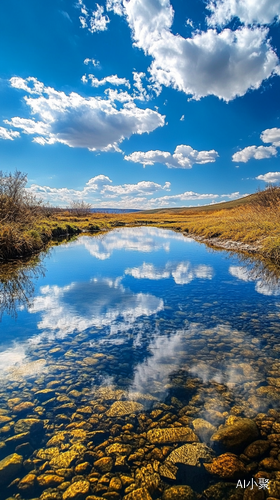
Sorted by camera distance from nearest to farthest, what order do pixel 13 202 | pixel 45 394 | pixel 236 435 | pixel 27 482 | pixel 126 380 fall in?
pixel 27 482 → pixel 236 435 → pixel 45 394 → pixel 126 380 → pixel 13 202

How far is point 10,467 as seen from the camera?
333 centimetres

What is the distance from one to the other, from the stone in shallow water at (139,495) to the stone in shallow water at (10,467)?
146 centimetres

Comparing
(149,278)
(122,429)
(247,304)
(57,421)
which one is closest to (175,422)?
(122,429)

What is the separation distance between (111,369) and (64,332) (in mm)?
2504

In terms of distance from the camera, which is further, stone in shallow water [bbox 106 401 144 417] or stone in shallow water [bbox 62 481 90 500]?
stone in shallow water [bbox 106 401 144 417]

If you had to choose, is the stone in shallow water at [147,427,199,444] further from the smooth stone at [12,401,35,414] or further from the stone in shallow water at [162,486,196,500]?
the smooth stone at [12,401,35,414]

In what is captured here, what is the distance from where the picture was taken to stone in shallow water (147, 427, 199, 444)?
3.73m

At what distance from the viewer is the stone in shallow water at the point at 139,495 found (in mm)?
2941

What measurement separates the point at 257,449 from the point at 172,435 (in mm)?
1170

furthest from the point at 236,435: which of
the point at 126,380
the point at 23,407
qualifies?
the point at 23,407

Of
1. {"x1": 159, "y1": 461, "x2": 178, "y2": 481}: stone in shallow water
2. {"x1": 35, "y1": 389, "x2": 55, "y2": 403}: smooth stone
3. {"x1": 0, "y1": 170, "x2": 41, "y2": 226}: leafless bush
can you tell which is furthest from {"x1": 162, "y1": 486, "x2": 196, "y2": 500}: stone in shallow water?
{"x1": 0, "y1": 170, "x2": 41, "y2": 226}: leafless bush

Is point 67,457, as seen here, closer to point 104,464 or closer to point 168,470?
point 104,464

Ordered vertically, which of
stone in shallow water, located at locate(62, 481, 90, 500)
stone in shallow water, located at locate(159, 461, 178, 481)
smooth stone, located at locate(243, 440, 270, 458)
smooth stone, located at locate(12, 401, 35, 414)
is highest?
smooth stone, located at locate(243, 440, 270, 458)

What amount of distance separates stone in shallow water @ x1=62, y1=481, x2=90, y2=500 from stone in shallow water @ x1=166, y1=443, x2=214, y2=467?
1.10 metres
